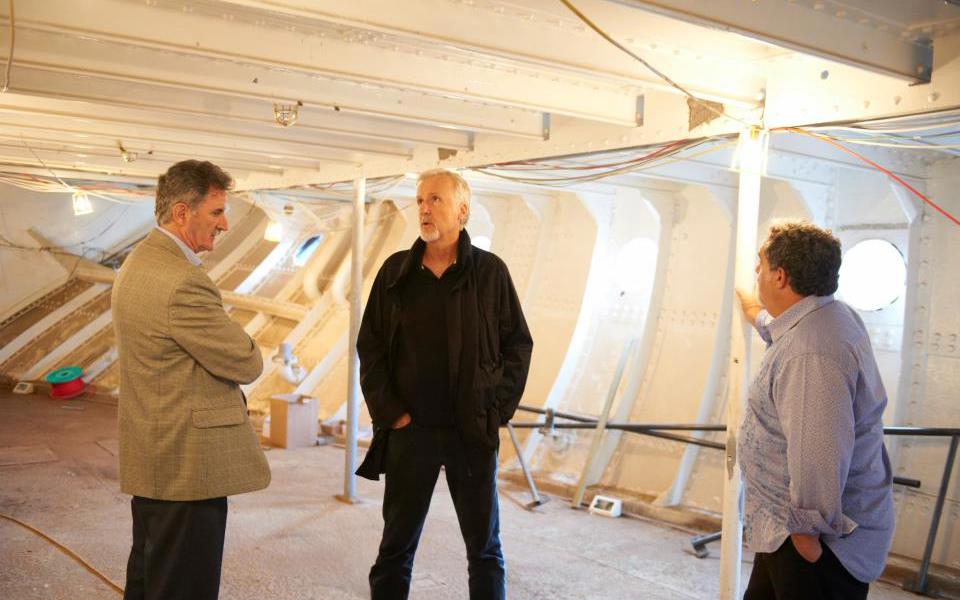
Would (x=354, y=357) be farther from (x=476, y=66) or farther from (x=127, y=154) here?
(x=476, y=66)

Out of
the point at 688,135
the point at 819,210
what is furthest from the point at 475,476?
the point at 819,210

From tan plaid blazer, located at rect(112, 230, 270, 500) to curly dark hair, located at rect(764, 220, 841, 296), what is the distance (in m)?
1.86

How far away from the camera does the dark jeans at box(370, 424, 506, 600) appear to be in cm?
357

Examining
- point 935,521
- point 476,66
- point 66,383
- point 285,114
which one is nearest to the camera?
point 476,66

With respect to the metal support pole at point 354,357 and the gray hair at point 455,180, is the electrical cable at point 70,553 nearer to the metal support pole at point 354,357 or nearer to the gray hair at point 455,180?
the metal support pole at point 354,357

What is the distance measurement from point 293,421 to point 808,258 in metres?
7.50

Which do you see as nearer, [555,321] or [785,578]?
[785,578]

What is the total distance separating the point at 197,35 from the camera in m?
3.89

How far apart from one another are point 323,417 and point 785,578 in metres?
8.26

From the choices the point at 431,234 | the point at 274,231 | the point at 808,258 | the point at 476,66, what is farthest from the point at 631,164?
the point at 274,231

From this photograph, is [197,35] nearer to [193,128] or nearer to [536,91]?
[536,91]

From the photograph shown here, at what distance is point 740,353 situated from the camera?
407cm

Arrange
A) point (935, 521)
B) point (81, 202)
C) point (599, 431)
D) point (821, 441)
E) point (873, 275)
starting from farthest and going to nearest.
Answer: point (81, 202), point (599, 431), point (873, 275), point (935, 521), point (821, 441)

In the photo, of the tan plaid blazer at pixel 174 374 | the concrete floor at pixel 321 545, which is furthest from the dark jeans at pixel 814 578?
the concrete floor at pixel 321 545
